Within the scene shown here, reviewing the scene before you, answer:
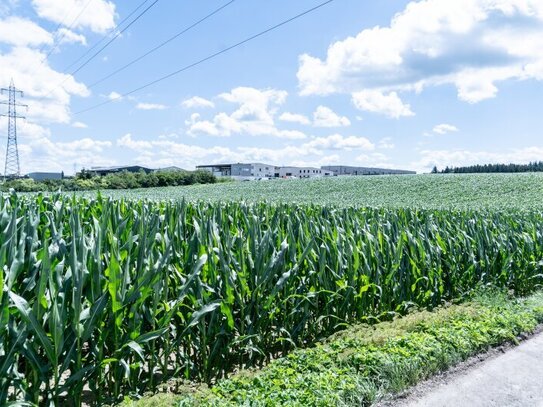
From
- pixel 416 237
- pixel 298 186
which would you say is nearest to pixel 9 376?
pixel 416 237

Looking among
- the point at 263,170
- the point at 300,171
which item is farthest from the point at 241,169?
the point at 300,171

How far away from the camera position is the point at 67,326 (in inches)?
104

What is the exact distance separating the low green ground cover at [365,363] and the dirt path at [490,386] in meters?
0.12

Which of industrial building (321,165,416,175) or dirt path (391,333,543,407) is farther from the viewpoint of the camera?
industrial building (321,165,416,175)

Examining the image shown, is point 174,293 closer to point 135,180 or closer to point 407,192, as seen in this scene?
point 407,192

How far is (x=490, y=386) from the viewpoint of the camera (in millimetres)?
3609

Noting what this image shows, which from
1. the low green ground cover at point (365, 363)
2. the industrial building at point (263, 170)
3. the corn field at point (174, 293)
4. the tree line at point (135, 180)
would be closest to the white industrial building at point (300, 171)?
the industrial building at point (263, 170)

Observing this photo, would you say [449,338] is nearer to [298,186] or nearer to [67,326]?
[67,326]

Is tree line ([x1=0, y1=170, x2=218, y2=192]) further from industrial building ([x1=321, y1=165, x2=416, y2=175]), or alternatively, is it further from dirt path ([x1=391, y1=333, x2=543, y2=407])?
dirt path ([x1=391, y1=333, x2=543, y2=407])

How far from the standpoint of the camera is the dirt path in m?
3.31

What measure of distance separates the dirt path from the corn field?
3.63 ft

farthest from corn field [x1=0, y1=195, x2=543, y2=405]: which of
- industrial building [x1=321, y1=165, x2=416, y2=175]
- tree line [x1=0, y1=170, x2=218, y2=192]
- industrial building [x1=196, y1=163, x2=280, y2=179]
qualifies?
industrial building [x1=196, y1=163, x2=280, y2=179]

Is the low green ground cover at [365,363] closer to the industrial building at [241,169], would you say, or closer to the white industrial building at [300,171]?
the industrial building at [241,169]

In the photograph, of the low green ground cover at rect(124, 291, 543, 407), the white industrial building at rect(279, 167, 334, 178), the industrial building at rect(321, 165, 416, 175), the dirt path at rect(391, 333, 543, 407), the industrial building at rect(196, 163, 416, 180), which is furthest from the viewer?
the white industrial building at rect(279, 167, 334, 178)
